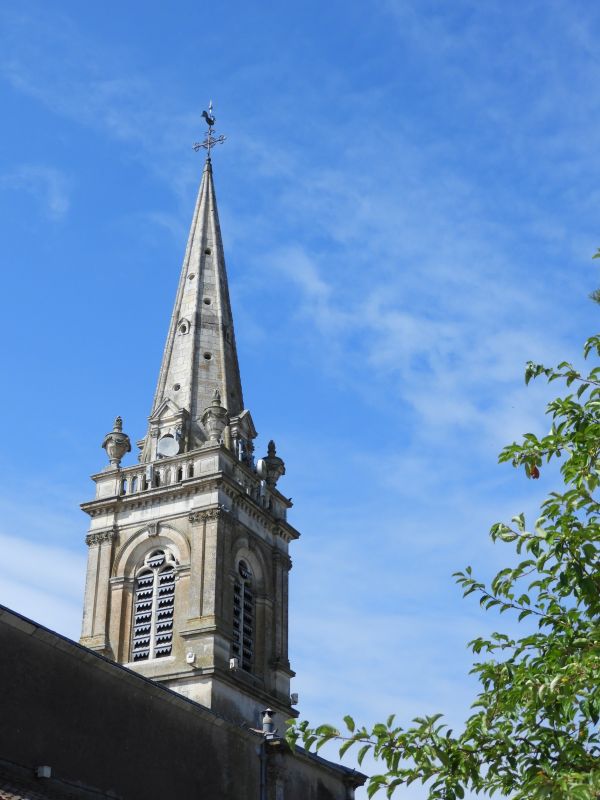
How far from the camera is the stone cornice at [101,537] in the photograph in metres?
34.6

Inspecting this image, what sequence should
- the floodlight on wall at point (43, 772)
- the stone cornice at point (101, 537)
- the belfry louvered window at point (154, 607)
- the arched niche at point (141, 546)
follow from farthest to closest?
the stone cornice at point (101, 537)
the arched niche at point (141, 546)
the belfry louvered window at point (154, 607)
the floodlight on wall at point (43, 772)

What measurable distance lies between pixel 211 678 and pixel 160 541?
521 centimetres

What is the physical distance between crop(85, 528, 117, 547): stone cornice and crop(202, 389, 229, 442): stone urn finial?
4106 mm

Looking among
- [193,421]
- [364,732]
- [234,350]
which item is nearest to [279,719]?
[193,421]

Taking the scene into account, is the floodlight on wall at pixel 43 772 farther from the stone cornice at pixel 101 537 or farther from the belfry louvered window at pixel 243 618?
the stone cornice at pixel 101 537

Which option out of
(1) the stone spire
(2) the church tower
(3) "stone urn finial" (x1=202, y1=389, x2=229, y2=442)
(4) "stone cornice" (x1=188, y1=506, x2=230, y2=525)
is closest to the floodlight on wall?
(2) the church tower

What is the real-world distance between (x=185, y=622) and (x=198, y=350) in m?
10.5

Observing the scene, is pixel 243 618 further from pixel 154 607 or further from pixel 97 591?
pixel 97 591

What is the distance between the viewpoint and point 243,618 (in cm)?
3353

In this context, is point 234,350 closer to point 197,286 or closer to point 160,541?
point 197,286

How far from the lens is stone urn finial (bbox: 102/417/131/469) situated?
118ft

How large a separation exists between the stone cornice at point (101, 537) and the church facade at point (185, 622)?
5cm

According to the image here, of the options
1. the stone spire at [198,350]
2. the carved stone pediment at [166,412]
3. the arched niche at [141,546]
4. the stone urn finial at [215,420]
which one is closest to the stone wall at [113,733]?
the arched niche at [141,546]

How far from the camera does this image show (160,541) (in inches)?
1336
